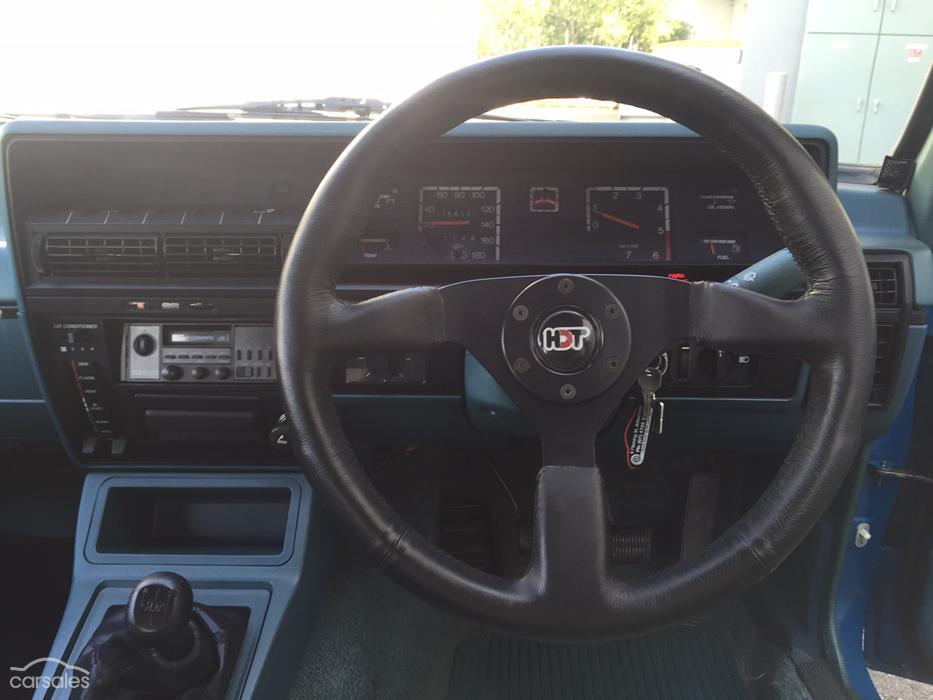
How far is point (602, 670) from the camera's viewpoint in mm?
1782

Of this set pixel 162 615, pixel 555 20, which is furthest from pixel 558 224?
pixel 555 20

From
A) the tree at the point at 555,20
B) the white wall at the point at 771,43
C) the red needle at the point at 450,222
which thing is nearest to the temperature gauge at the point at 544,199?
the red needle at the point at 450,222

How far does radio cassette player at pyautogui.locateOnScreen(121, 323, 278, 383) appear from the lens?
4.91ft

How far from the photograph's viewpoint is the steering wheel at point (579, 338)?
2.91 ft

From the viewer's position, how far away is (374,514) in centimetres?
92

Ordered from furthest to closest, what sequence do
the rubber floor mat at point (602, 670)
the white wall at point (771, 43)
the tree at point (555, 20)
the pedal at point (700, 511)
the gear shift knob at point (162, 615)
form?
the white wall at point (771, 43)
the tree at point (555, 20)
the pedal at point (700, 511)
the rubber floor mat at point (602, 670)
the gear shift knob at point (162, 615)

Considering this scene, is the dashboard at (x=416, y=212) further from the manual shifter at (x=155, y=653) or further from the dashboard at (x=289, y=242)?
the manual shifter at (x=155, y=653)

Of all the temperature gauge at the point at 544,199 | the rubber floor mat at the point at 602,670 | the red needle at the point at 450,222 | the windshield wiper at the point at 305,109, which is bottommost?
the rubber floor mat at the point at 602,670

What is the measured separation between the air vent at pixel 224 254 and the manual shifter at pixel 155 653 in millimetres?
562

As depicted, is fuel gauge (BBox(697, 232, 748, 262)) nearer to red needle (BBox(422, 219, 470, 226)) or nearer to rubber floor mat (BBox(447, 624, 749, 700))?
red needle (BBox(422, 219, 470, 226))

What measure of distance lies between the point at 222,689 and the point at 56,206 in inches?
38.5

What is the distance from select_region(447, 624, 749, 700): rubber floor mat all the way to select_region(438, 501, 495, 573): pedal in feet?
0.67

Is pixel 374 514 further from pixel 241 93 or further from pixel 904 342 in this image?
pixel 241 93

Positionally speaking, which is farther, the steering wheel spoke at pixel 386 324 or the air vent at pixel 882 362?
the air vent at pixel 882 362
